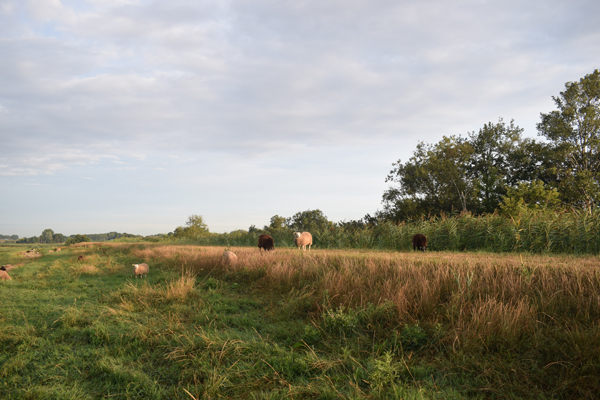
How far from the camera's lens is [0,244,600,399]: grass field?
3990 mm

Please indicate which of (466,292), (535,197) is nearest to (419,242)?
(466,292)

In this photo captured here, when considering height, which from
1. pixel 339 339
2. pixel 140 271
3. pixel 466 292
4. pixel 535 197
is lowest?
pixel 339 339

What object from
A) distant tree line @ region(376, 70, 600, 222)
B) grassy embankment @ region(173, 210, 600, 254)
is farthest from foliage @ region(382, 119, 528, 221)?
grassy embankment @ region(173, 210, 600, 254)

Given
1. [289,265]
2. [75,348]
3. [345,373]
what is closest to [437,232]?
[289,265]

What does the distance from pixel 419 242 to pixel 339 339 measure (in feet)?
30.6

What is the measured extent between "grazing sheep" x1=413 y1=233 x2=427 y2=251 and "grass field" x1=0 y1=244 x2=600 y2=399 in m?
5.92

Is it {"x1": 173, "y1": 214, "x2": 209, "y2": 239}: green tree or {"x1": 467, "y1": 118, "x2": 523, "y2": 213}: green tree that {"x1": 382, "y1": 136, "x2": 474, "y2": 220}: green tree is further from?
{"x1": 173, "y1": 214, "x2": 209, "y2": 239}: green tree

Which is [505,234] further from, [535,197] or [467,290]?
[535,197]

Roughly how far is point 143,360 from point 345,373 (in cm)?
313

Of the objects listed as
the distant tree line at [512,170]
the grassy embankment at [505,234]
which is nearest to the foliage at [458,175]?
the distant tree line at [512,170]

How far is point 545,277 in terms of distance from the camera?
5.84 metres

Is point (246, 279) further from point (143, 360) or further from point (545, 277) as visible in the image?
point (545, 277)

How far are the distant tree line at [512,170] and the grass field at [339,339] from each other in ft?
75.4

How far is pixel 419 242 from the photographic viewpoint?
1345 centimetres
